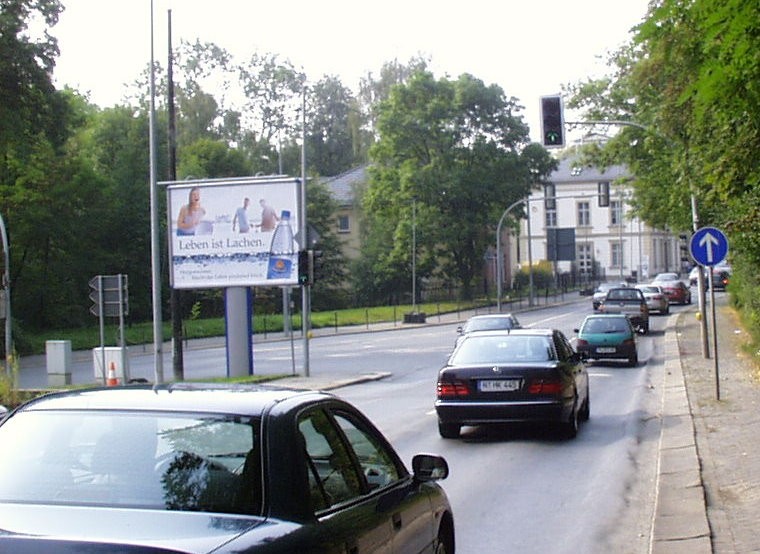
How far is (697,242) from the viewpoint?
19.0 m

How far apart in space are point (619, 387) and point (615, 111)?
28256mm

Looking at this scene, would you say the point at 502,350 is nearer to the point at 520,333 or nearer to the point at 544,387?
the point at 520,333

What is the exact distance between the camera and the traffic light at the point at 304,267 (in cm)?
2955

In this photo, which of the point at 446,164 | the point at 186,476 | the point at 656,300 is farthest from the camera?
the point at 446,164

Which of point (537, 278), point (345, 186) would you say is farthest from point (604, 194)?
point (345, 186)

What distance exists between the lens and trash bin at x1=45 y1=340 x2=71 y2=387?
93.3 feet

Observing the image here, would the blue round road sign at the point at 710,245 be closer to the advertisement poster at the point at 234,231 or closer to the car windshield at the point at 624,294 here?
the advertisement poster at the point at 234,231

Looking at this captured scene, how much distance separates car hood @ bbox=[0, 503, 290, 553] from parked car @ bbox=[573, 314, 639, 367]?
26463 millimetres

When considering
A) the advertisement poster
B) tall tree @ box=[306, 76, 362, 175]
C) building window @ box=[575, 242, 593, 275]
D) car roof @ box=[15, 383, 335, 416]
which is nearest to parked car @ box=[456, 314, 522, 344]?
the advertisement poster

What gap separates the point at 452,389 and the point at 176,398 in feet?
33.9

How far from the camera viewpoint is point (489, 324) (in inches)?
1398

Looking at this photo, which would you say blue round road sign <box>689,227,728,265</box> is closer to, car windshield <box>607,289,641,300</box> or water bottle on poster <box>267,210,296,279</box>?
water bottle on poster <box>267,210,296,279</box>

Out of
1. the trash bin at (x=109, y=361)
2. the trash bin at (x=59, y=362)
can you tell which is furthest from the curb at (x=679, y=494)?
the trash bin at (x=59, y=362)

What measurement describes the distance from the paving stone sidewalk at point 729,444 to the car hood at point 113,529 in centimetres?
505
